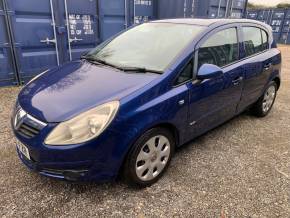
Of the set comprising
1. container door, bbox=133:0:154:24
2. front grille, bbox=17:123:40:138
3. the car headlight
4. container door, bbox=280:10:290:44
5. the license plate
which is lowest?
container door, bbox=280:10:290:44

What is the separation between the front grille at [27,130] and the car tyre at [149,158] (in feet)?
2.58

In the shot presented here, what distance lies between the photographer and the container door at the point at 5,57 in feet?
16.3

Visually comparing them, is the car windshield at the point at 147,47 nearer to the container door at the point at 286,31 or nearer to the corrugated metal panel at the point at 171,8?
the corrugated metal panel at the point at 171,8

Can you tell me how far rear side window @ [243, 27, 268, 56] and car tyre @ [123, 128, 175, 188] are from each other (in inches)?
72.9

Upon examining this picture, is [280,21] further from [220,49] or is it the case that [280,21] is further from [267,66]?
[220,49]

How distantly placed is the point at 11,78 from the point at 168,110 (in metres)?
4.26

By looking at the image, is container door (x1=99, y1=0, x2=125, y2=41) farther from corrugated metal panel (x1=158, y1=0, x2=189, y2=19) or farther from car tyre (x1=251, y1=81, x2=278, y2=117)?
car tyre (x1=251, y1=81, x2=278, y2=117)

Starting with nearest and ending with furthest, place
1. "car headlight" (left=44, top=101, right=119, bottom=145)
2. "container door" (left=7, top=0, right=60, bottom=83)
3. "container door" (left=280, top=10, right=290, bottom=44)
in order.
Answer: "car headlight" (left=44, top=101, right=119, bottom=145) < "container door" (left=7, top=0, right=60, bottom=83) < "container door" (left=280, top=10, right=290, bottom=44)

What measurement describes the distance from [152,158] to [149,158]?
43 millimetres

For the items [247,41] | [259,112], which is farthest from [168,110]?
[259,112]

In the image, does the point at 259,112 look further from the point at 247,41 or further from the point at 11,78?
the point at 11,78

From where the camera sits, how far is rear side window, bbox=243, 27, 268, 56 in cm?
350

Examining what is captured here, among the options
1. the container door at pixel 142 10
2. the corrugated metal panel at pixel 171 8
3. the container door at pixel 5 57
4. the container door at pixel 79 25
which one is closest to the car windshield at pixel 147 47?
the container door at pixel 79 25

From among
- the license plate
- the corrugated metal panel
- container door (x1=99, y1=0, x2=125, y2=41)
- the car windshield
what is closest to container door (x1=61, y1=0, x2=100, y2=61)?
container door (x1=99, y1=0, x2=125, y2=41)
